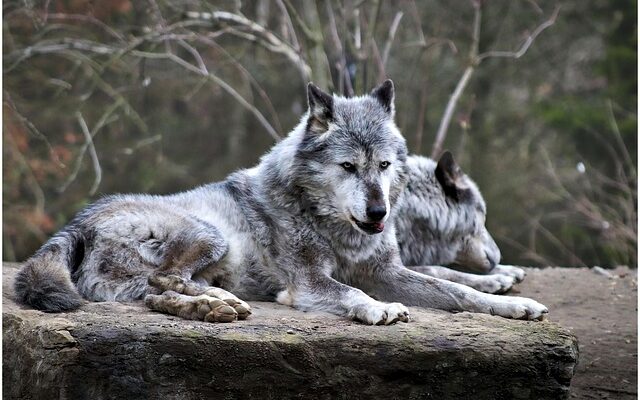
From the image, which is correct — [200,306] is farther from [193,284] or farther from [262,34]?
[262,34]

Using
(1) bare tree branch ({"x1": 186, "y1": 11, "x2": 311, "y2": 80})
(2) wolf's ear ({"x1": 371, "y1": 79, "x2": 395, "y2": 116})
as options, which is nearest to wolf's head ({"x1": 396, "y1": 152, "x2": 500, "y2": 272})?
(2) wolf's ear ({"x1": 371, "y1": 79, "x2": 395, "y2": 116})

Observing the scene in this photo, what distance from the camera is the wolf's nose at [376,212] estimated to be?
3.94 metres

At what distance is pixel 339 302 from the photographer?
399 centimetres

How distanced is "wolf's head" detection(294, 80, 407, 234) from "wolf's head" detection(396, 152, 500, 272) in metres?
1.02

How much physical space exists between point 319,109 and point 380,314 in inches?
47.4

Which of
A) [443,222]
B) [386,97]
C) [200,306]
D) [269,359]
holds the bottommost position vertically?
[269,359]

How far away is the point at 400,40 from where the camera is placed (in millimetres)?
11617

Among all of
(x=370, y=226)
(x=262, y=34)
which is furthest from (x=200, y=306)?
(x=262, y=34)

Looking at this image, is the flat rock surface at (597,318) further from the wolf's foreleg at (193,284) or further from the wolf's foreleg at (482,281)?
the wolf's foreleg at (193,284)

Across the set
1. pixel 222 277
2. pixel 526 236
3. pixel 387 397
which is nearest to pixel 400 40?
pixel 526 236

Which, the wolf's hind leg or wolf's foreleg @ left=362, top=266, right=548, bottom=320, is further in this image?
wolf's foreleg @ left=362, top=266, right=548, bottom=320

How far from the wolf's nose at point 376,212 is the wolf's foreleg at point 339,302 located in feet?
1.26

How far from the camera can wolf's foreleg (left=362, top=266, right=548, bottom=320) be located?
4.10 metres

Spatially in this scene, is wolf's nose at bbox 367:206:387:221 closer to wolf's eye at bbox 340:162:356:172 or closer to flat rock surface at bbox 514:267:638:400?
wolf's eye at bbox 340:162:356:172
